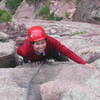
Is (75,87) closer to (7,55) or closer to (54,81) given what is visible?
(54,81)

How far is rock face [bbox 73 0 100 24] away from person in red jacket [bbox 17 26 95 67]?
10563 mm

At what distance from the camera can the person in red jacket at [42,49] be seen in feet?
18.4

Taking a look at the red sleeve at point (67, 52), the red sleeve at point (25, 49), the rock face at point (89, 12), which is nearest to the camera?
the red sleeve at point (67, 52)

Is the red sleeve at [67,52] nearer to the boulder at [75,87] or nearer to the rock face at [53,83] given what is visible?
the rock face at [53,83]

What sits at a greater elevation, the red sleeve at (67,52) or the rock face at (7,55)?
the red sleeve at (67,52)

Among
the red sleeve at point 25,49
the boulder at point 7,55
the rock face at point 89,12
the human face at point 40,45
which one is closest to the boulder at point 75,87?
the human face at point 40,45

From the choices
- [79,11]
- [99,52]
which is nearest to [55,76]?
[99,52]

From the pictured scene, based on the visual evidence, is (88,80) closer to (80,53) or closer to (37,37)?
(37,37)

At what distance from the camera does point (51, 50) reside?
620 cm

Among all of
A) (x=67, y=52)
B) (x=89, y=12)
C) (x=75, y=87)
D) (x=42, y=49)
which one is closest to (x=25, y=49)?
(x=42, y=49)

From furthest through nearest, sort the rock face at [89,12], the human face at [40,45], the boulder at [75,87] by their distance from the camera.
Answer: the rock face at [89,12]
the human face at [40,45]
the boulder at [75,87]

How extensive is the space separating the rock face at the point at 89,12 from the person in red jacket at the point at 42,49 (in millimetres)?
Answer: 10563

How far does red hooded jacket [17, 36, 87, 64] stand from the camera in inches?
232

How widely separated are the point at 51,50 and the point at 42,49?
0.56 m
